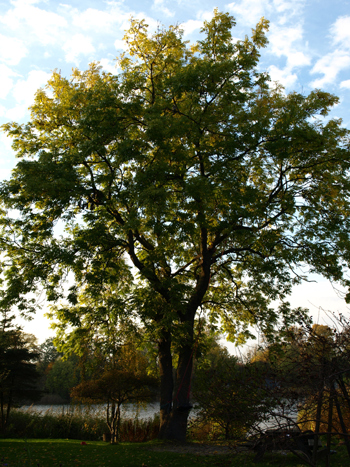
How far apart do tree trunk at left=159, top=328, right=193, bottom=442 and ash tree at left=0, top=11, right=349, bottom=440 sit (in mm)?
37

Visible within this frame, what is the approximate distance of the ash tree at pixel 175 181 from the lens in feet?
33.5

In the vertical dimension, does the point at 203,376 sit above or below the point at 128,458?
above

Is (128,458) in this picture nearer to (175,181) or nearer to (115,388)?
(115,388)

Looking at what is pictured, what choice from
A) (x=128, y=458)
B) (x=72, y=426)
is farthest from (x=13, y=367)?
(x=128, y=458)

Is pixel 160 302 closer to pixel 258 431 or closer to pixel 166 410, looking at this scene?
pixel 166 410

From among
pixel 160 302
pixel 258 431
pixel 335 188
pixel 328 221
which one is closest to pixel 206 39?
pixel 335 188

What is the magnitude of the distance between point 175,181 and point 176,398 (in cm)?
702

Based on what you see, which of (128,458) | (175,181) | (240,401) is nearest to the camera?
(240,401)

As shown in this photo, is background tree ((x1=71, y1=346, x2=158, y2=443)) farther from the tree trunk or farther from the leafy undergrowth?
the leafy undergrowth

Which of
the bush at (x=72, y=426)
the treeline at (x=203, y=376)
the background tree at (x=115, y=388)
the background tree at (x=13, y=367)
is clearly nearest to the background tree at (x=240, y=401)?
the treeline at (x=203, y=376)

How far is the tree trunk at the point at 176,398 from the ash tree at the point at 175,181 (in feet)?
0.12

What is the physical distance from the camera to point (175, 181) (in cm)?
1152

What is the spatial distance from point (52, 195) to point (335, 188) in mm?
8583

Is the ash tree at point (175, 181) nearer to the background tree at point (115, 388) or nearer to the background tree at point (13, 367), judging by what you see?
the background tree at point (115, 388)
